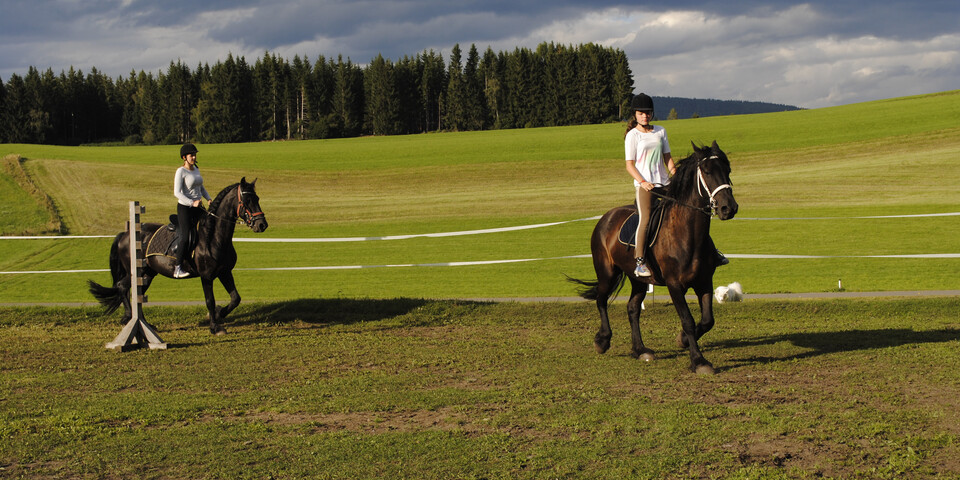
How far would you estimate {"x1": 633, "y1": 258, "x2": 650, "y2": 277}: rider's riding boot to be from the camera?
9.61 metres

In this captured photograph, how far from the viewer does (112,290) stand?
1420 cm

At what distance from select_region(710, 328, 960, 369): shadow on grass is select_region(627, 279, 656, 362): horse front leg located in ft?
3.48

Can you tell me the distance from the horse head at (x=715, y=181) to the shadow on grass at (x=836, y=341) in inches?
78.8

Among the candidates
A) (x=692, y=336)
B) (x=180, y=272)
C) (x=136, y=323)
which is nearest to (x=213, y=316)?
(x=180, y=272)

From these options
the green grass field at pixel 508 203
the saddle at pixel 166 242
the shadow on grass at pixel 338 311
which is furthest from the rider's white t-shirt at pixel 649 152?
the green grass field at pixel 508 203

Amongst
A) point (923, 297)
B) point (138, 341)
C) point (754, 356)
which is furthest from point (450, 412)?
point (923, 297)

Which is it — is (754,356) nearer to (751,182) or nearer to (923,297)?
(923,297)

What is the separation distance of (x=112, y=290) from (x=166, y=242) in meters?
1.44

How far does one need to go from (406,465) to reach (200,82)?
14110 centimetres

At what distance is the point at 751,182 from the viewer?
43344 mm

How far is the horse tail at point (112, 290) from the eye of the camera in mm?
14086

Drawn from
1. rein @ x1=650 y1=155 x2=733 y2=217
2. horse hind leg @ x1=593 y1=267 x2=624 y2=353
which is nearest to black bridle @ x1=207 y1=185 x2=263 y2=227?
horse hind leg @ x1=593 y1=267 x2=624 y2=353

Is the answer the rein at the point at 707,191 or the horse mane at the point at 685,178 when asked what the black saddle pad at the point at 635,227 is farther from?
the rein at the point at 707,191

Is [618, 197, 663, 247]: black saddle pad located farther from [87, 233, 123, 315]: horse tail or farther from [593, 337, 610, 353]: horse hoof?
[87, 233, 123, 315]: horse tail
